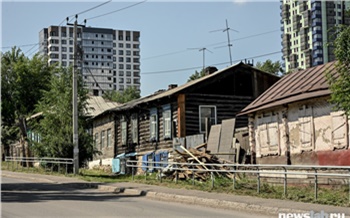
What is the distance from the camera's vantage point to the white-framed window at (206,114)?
101 ft

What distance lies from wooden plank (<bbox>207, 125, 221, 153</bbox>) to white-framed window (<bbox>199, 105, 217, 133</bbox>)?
4.87m

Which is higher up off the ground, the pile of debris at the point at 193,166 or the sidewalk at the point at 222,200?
the pile of debris at the point at 193,166

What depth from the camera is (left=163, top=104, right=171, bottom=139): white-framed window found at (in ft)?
103

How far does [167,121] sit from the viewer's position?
31734mm

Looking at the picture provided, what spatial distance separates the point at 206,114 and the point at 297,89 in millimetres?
10554

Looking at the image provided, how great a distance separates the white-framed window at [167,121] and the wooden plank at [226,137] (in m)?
6.91

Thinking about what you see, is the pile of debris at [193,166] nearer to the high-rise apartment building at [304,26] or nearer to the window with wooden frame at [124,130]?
the window with wooden frame at [124,130]

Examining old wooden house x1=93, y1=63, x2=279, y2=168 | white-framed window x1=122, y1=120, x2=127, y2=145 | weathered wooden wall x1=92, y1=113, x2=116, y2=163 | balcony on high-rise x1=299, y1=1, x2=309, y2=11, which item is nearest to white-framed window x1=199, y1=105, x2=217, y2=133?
old wooden house x1=93, y1=63, x2=279, y2=168

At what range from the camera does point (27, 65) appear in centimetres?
4212

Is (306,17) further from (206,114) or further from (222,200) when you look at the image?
(222,200)

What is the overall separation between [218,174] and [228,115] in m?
9.98

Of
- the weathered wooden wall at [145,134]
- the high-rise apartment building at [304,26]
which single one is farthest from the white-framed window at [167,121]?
the high-rise apartment building at [304,26]

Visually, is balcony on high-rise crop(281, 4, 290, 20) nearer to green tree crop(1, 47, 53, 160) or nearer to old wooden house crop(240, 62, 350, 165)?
green tree crop(1, 47, 53, 160)

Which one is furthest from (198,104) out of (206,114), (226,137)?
(226,137)
